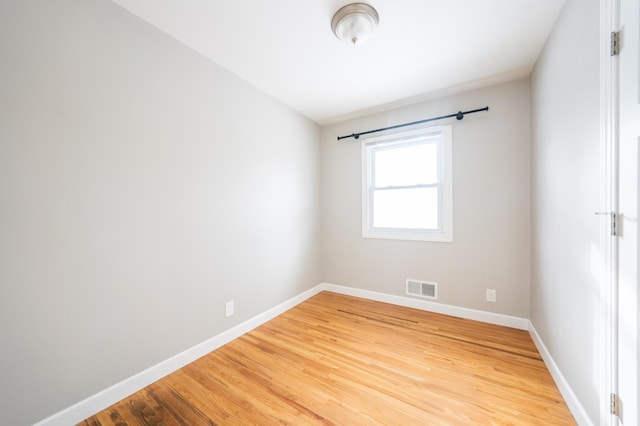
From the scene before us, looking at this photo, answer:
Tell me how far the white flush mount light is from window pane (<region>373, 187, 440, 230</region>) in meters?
1.81

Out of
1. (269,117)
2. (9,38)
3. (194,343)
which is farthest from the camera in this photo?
(269,117)

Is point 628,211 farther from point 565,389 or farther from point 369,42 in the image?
point 369,42

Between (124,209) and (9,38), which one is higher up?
(9,38)

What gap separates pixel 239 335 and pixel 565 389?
8.06 feet

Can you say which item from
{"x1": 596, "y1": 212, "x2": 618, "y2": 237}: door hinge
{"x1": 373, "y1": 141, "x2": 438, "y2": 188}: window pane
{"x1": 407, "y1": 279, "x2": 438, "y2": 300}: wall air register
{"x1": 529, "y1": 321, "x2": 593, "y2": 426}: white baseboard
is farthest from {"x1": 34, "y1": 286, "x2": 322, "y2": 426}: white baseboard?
{"x1": 596, "y1": 212, "x2": 618, "y2": 237}: door hinge

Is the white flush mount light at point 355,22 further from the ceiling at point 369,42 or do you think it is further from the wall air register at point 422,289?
the wall air register at point 422,289

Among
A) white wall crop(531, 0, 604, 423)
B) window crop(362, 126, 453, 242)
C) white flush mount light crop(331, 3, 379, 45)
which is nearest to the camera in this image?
white wall crop(531, 0, 604, 423)

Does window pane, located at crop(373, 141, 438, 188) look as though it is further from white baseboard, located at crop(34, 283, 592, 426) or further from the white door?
the white door

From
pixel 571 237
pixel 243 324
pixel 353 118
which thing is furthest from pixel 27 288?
pixel 353 118

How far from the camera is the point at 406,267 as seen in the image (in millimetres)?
2969

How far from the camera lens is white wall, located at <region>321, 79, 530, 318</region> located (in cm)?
237

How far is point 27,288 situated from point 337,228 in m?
2.89

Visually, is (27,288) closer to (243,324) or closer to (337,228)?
(243,324)

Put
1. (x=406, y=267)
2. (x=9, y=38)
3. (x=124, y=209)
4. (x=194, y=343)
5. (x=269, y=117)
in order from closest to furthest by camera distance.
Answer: (x=9, y=38) → (x=124, y=209) → (x=194, y=343) → (x=269, y=117) → (x=406, y=267)
